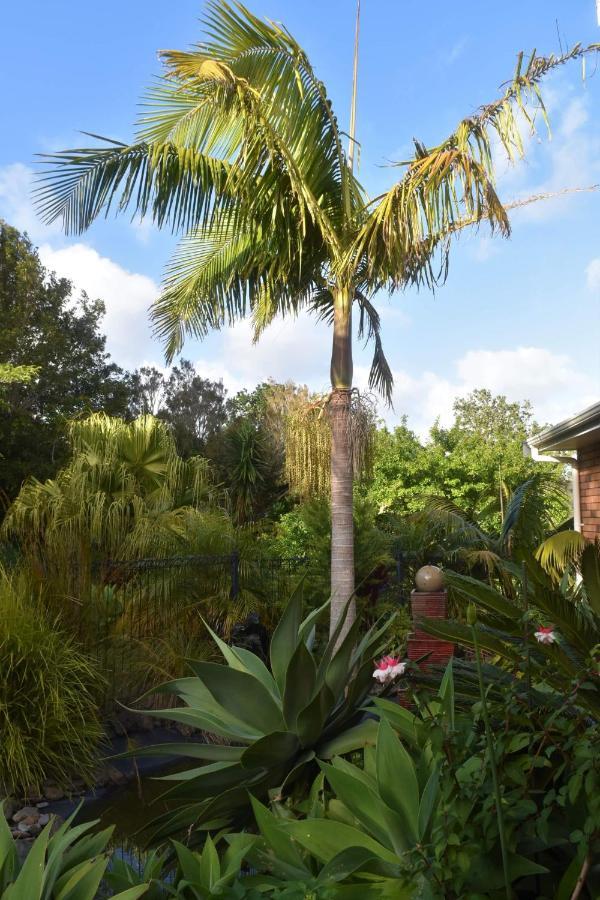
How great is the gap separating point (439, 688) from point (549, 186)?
7.07m

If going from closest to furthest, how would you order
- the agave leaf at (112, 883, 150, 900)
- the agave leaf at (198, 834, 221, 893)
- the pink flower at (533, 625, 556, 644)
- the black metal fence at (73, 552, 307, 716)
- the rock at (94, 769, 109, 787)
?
the agave leaf at (112, 883, 150, 900), the agave leaf at (198, 834, 221, 893), the pink flower at (533, 625, 556, 644), the rock at (94, 769, 109, 787), the black metal fence at (73, 552, 307, 716)

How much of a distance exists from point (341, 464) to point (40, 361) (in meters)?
19.9

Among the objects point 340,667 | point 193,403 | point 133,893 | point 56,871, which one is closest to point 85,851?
point 56,871

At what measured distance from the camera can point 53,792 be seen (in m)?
6.13

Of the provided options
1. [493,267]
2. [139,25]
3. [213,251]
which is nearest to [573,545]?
[493,267]

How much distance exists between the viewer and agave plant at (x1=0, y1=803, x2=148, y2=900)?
7.32 feet

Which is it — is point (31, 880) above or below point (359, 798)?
below

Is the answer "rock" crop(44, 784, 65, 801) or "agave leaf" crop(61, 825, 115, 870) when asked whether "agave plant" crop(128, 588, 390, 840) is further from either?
"rock" crop(44, 784, 65, 801)

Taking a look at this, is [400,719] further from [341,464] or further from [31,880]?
[341,464]

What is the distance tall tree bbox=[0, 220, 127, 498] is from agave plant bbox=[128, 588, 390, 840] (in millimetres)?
19433

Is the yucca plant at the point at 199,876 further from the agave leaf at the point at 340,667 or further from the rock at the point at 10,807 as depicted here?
the rock at the point at 10,807

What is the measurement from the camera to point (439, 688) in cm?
271

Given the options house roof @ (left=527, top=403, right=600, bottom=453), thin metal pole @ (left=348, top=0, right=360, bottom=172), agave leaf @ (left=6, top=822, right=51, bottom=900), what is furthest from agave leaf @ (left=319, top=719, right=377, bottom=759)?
thin metal pole @ (left=348, top=0, right=360, bottom=172)

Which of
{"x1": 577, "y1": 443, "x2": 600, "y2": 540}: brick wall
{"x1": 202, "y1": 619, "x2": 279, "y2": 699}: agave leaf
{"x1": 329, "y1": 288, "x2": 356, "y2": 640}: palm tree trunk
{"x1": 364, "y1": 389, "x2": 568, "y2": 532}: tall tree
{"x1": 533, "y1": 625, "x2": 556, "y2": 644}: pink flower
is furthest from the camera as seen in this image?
{"x1": 364, "y1": 389, "x2": 568, "y2": 532}: tall tree
